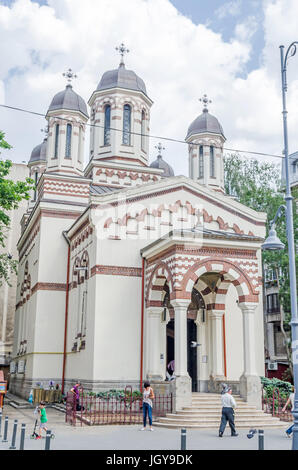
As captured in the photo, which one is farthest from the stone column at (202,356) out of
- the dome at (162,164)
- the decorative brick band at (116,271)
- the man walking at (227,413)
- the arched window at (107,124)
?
the dome at (162,164)

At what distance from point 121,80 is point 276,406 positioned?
18.1m

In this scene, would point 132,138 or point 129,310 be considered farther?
point 132,138

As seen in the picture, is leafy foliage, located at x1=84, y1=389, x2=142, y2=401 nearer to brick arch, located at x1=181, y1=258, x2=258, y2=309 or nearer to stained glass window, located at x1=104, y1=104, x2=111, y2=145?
brick arch, located at x1=181, y1=258, x2=258, y2=309

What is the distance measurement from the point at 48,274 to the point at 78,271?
245cm

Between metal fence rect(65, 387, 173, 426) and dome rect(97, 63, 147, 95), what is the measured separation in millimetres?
16036

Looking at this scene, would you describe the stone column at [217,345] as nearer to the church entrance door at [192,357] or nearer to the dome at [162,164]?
the church entrance door at [192,357]

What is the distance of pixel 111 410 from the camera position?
18.5m

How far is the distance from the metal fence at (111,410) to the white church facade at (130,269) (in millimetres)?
784

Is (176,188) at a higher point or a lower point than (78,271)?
higher

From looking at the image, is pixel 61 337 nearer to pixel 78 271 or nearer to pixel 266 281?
pixel 78 271

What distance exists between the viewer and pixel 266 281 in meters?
40.0
